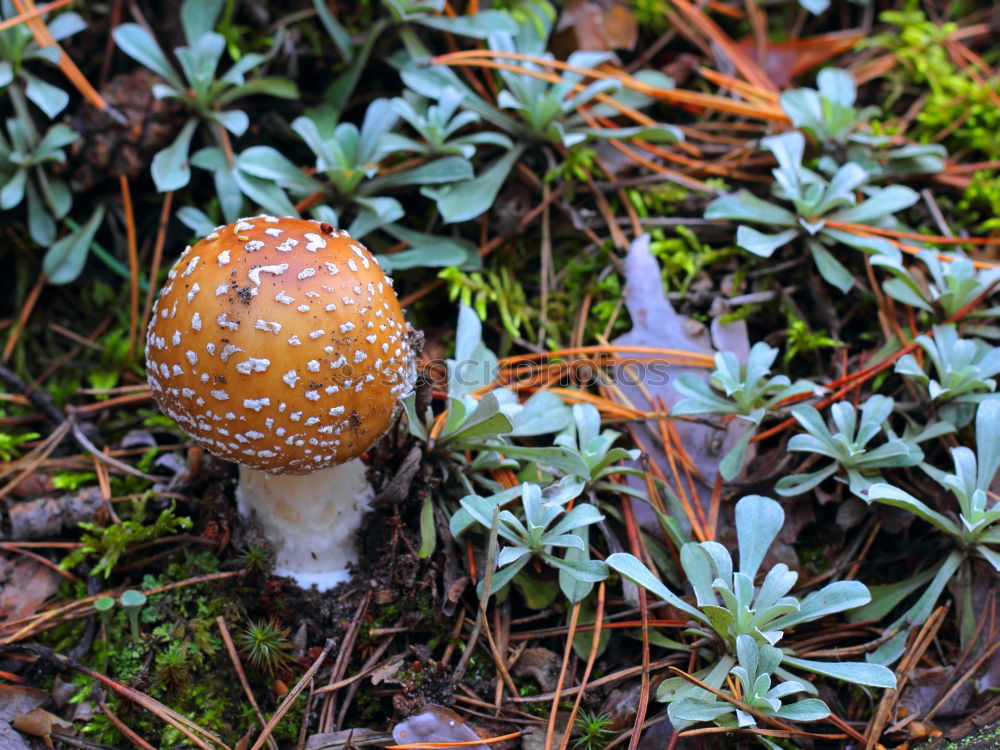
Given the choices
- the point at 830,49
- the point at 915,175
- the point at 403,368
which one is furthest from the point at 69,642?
the point at 830,49

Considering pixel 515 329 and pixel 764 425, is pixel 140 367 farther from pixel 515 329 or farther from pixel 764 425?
pixel 764 425

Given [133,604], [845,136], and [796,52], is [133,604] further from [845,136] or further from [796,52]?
[796,52]

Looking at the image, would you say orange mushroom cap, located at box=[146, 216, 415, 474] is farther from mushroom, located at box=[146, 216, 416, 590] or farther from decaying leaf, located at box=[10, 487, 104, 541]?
decaying leaf, located at box=[10, 487, 104, 541]

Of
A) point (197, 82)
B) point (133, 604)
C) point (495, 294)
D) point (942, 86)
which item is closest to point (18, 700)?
point (133, 604)

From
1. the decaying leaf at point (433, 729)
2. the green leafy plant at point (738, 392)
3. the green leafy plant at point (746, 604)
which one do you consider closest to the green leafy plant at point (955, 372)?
the green leafy plant at point (738, 392)

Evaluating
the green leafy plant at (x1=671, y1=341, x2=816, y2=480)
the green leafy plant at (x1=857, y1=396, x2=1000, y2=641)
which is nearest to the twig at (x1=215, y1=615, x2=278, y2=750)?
the green leafy plant at (x1=671, y1=341, x2=816, y2=480)
